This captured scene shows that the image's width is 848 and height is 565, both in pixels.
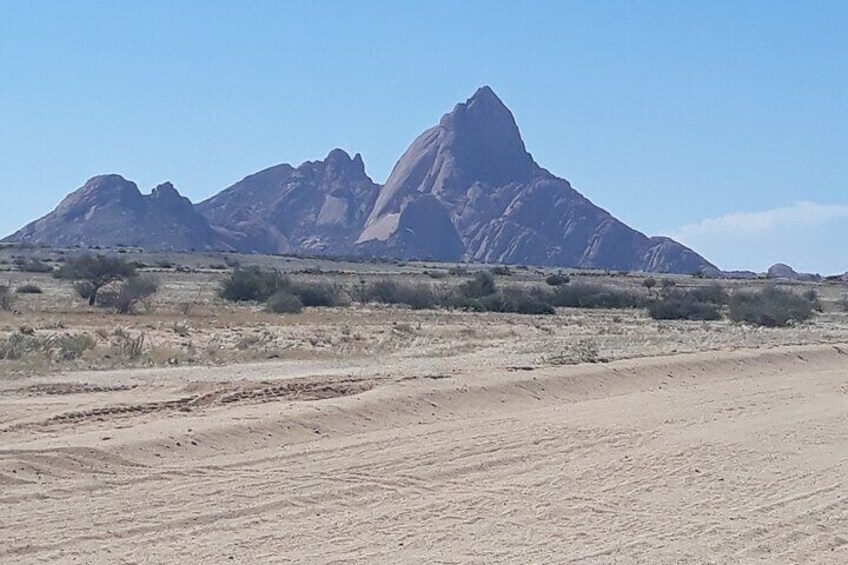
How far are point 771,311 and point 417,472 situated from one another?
5001 cm

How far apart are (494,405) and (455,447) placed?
537cm

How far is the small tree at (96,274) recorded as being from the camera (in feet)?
211

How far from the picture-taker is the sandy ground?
39.0 feet

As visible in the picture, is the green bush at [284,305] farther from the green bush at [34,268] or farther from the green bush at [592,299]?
the green bush at [34,268]

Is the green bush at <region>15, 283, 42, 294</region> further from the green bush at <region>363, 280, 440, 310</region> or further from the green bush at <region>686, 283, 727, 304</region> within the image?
the green bush at <region>686, 283, 727, 304</region>

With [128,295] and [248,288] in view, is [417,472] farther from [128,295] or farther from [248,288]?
[248,288]

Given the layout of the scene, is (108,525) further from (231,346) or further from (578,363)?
(231,346)

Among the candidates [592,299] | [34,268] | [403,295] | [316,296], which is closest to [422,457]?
[316,296]

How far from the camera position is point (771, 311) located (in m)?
62.3

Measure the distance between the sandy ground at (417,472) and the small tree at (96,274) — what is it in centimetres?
3893

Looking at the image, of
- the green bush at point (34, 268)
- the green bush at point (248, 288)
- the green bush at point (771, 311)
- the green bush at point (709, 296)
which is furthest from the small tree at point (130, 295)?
the green bush at point (34, 268)

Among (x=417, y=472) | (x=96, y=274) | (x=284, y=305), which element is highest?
A: (x=96, y=274)

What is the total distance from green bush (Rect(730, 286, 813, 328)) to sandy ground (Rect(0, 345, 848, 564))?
36.0 metres

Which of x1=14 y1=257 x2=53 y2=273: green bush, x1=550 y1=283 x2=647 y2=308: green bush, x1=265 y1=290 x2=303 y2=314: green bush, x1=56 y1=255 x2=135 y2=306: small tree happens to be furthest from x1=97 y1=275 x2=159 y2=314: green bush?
x1=14 y1=257 x2=53 y2=273: green bush
